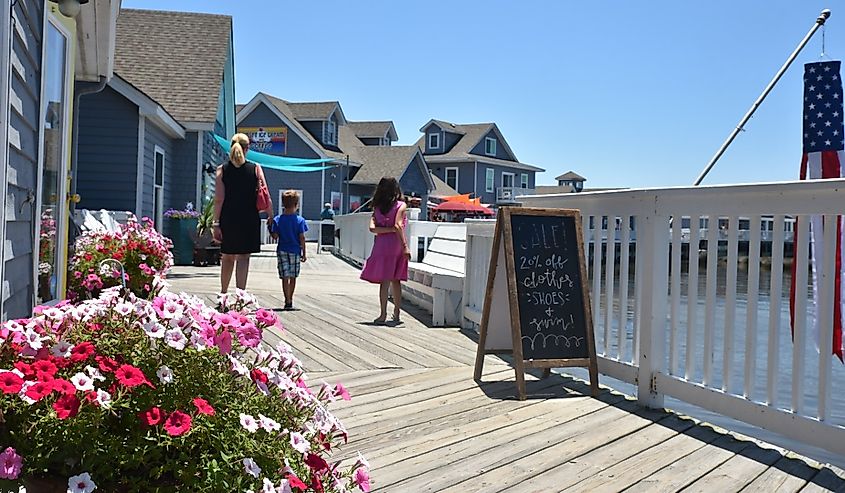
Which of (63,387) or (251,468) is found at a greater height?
(63,387)

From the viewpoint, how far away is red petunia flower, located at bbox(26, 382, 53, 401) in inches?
53.0

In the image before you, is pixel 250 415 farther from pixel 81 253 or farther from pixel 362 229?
pixel 362 229

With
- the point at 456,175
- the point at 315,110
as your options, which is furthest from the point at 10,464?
the point at 456,175

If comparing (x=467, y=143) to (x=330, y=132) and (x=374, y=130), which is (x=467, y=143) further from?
(x=330, y=132)

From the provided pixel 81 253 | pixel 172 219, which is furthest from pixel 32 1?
pixel 172 219

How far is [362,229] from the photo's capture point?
46.3 feet

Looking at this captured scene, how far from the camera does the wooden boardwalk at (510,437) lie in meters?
2.79

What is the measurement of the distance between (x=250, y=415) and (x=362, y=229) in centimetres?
1262

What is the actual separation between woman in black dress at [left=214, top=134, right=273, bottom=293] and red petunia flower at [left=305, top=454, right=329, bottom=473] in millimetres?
4790

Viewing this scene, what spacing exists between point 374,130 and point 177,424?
37676 mm

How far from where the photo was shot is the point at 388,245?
663 centimetres

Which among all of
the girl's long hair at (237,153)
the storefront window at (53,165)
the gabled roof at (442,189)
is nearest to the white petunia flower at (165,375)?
the storefront window at (53,165)

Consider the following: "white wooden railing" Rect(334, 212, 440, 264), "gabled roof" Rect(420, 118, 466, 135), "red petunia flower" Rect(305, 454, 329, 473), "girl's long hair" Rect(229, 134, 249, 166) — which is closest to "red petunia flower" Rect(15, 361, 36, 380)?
"red petunia flower" Rect(305, 454, 329, 473)

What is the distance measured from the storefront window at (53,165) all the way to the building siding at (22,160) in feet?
1.14
